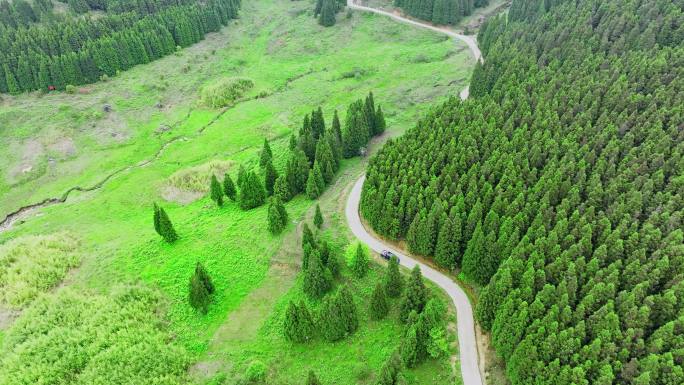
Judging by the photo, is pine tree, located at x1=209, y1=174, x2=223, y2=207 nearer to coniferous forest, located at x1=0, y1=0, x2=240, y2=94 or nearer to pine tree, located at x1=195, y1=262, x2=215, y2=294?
pine tree, located at x1=195, y1=262, x2=215, y2=294

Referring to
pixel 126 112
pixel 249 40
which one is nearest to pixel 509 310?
pixel 126 112

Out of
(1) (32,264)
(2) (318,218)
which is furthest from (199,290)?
(1) (32,264)

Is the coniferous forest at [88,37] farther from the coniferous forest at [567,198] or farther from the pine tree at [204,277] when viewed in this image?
the coniferous forest at [567,198]

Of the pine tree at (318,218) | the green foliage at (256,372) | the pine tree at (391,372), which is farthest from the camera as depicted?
the pine tree at (318,218)

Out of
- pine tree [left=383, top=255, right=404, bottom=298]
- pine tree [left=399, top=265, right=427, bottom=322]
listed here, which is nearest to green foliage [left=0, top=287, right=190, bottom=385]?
pine tree [left=383, top=255, right=404, bottom=298]

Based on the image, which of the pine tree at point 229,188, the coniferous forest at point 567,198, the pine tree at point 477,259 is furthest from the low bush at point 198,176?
the pine tree at point 477,259
